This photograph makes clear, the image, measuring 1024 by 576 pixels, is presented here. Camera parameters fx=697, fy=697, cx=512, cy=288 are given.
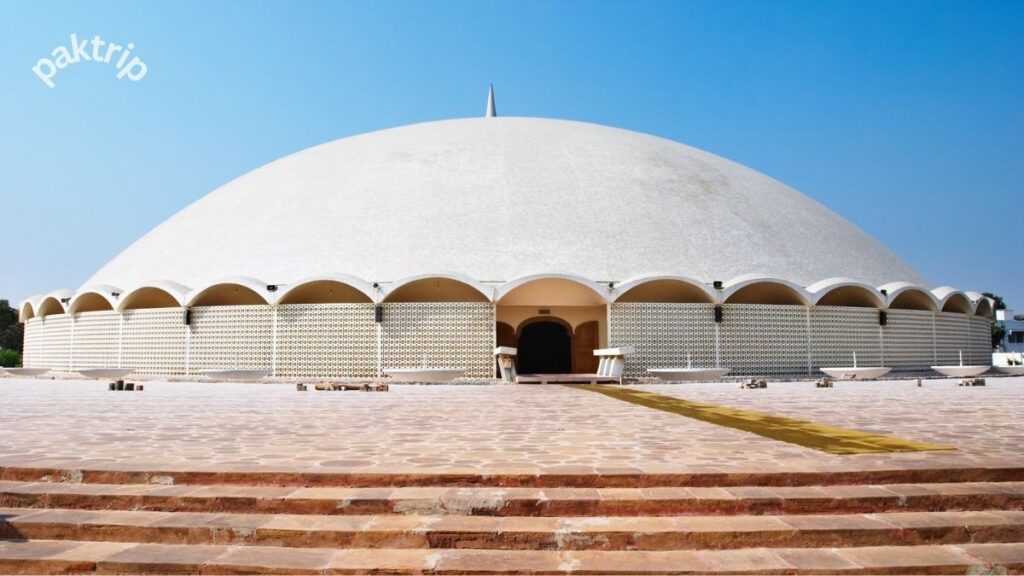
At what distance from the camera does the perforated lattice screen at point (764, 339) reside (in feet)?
70.0

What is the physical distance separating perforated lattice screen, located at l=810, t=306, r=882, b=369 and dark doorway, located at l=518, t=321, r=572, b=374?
8.42 meters

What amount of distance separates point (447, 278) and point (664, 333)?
676cm

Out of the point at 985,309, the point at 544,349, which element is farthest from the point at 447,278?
the point at 985,309

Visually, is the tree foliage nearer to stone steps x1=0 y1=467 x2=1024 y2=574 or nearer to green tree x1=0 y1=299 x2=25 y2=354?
green tree x1=0 y1=299 x2=25 y2=354

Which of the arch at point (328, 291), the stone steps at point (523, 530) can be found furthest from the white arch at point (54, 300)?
the stone steps at point (523, 530)

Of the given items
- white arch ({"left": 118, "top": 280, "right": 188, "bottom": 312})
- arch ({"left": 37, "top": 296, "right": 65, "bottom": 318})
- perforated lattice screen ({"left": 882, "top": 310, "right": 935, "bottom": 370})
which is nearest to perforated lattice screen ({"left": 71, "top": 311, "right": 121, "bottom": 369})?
white arch ({"left": 118, "top": 280, "right": 188, "bottom": 312})

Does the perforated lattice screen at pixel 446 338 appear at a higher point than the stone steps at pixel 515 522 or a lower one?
higher

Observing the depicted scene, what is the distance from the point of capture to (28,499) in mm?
4645

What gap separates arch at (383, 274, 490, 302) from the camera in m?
20.4

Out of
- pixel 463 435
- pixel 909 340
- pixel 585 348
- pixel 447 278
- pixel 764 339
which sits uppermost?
pixel 447 278

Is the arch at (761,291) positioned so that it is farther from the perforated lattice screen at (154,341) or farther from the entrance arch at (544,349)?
the perforated lattice screen at (154,341)

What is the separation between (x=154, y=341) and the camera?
22.5m

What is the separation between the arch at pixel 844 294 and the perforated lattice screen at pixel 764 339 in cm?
71

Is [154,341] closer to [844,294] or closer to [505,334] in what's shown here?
[505,334]
